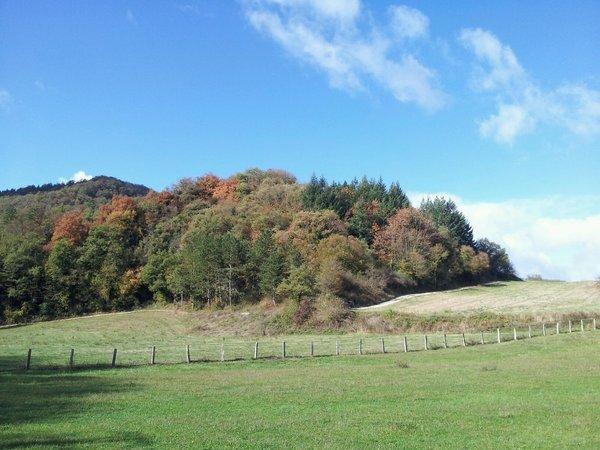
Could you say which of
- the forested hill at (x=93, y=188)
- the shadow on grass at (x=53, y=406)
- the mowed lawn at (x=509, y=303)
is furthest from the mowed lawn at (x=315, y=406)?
the forested hill at (x=93, y=188)

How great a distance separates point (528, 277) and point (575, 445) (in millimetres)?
166521

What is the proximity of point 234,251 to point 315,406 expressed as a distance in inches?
2778

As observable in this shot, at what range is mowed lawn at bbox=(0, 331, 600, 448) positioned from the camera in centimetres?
1258

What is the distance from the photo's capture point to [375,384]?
22359mm

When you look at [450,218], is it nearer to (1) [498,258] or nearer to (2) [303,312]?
(1) [498,258]

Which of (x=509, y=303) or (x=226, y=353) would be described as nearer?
(x=226, y=353)

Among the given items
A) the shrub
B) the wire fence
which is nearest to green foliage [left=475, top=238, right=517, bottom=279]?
the shrub

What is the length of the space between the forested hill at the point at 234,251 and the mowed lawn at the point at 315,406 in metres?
39.8

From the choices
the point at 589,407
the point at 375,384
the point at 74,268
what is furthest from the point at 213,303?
the point at 589,407

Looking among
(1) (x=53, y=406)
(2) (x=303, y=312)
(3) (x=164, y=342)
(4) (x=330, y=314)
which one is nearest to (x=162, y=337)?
(3) (x=164, y=342)

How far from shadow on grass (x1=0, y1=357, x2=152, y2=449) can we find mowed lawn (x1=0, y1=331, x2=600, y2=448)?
0.05 meters

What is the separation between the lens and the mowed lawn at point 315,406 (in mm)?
12578

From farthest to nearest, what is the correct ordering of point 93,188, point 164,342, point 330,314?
point 93,188 → point 330,314 → point 164,342

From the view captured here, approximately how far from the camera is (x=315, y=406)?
56.4 feet
